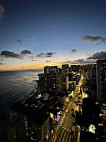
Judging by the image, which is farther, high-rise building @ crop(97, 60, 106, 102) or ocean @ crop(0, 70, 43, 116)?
ocean @ crop(0, 70, 43, 116)

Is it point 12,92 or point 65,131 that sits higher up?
point 65,131

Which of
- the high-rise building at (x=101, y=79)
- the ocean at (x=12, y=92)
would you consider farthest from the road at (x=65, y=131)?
the ocean at (x=12, y=92)

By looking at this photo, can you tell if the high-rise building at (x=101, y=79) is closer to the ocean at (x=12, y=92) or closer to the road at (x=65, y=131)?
the road at (x=65, y=131)

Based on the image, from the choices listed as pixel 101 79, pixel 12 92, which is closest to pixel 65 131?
pixel 101 79

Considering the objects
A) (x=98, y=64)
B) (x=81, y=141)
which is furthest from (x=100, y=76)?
(x=81, y=141)

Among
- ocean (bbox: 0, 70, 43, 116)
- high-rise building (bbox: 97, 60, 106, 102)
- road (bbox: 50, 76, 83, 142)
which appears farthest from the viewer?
ocean (bbox: 0, 70, 43, 116)

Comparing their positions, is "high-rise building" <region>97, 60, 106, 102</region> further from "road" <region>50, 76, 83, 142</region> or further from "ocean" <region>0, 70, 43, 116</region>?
"ocean" <region>0, 70, 43, 116</region>

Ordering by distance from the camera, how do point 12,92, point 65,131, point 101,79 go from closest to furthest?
point 65,131, point 101,79, point 12,92

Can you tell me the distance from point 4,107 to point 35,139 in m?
27.1

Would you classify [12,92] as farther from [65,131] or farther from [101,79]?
[101,79]

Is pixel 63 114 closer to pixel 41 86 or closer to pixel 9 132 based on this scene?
pixel 9 132

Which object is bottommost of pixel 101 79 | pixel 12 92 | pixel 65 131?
pixel 12 92

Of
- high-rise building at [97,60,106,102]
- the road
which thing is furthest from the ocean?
high-rise building at [97,60,106,102]

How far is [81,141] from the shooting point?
18.3 m
